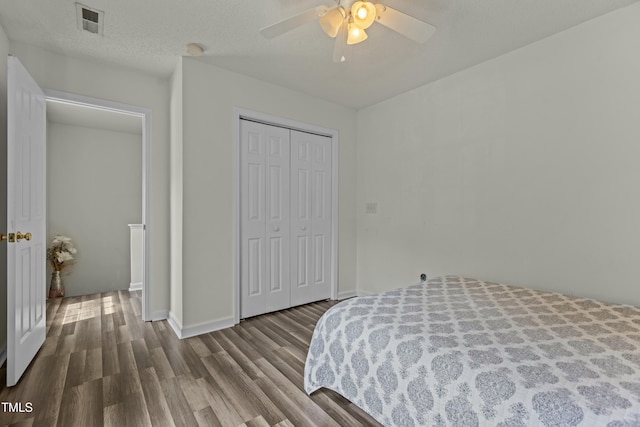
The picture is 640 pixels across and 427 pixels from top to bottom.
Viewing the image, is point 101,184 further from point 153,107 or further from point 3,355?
point 3,355

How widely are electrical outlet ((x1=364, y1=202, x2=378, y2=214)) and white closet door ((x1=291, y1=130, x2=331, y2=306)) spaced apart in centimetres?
47

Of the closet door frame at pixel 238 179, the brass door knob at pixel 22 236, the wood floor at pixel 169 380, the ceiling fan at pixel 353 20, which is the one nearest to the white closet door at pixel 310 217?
the closet door frame at pixel 238 179

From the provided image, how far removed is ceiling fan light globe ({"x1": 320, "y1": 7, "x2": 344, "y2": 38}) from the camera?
1.60 metres

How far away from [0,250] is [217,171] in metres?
1.61

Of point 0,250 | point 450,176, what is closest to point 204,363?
point 0,250

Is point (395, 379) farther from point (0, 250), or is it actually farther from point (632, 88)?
point (0, 250)

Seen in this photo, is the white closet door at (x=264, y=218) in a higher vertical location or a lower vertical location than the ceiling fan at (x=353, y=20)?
lower

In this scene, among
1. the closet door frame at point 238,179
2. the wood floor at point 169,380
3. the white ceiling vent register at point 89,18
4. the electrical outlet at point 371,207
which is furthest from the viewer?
the electrical outlet at point 371,207

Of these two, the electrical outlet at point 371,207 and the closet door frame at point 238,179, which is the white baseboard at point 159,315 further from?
the electrical outlet at point 371,207

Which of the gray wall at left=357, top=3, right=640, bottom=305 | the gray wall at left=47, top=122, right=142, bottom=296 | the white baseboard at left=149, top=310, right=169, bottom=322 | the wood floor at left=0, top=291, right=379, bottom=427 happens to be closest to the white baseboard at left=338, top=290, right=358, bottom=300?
the gray wall at left=357, top=3, right=640, bottom=305

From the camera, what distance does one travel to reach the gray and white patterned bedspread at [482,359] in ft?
3.22

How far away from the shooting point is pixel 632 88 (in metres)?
1.88

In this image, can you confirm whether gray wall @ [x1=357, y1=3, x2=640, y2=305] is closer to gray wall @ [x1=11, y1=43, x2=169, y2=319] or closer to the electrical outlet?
the electrical outlet

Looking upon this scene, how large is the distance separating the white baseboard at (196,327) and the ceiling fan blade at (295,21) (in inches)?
92.9
